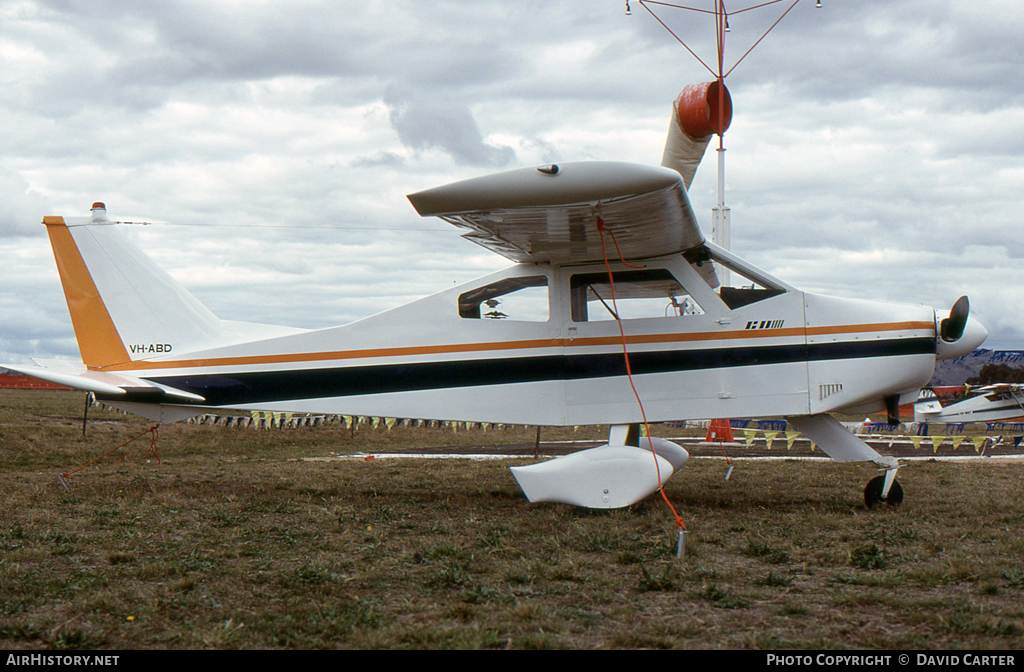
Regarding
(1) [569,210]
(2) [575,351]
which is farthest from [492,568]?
(2) [575,351]

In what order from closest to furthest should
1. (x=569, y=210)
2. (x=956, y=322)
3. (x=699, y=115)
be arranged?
1. (x=569, y=210)
2. (x=956, y=322)
3. (x=699, y=115)

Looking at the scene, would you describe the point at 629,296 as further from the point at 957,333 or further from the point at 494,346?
the point at 957,333

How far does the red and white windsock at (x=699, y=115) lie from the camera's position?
13570 mm

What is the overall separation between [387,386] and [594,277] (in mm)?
2314

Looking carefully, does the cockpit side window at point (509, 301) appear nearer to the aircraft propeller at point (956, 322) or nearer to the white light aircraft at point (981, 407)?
the aircraft propeller at point (956, 322)

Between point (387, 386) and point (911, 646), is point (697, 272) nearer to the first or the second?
point (387, 386)

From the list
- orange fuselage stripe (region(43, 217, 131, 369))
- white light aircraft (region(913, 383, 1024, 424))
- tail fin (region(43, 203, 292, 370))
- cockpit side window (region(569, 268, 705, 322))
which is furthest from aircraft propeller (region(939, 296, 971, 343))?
white light aircraft (region(913, 383, 1024, 424))

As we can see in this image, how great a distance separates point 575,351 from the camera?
23.0ft

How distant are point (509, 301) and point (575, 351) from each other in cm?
84

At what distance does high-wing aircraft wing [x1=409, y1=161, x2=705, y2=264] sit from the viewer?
5227mm

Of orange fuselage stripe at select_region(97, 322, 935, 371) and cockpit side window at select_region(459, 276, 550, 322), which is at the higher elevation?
cockpit side window at select_region(459, 276, 550, 322)

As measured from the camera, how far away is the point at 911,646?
295 cm

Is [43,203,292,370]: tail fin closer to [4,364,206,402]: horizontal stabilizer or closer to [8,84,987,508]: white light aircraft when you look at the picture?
[8,84,987,508]: white light aircraft

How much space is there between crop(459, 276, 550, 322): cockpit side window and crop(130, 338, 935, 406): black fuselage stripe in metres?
0.44
